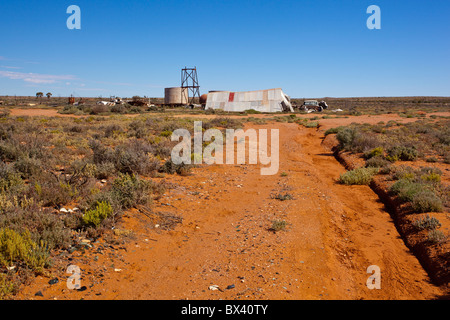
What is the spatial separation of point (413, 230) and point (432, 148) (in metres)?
9.60

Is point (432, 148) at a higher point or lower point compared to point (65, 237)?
higher

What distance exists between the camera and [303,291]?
397 centimetres

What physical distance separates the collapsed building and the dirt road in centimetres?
3000

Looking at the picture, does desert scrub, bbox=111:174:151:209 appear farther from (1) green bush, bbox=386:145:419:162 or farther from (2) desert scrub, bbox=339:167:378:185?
(1) green bush, bbox=386:145:419:162

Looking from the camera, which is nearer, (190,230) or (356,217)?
(190,230)

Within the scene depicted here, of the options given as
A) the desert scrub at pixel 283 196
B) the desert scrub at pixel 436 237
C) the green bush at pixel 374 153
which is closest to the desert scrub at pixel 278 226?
the desert scrub at pixel 283 196

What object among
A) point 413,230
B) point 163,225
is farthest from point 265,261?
point 413,230

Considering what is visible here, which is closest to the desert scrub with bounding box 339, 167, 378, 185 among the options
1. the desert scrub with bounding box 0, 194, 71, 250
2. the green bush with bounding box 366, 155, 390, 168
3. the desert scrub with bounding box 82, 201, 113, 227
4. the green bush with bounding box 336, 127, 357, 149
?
the green bush with bounding box 366, 155, 390, 168

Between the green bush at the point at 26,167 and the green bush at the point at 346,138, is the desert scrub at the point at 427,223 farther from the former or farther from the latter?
the green bush at the point at 26,167

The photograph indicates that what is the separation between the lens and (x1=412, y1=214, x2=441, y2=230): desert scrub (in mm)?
5754

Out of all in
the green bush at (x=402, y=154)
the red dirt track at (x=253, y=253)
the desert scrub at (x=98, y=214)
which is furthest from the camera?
the green bush at (x=402, y=154)

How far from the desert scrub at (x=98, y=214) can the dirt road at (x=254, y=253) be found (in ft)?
1.43

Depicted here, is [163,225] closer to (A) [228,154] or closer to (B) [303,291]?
(B) [303,291]

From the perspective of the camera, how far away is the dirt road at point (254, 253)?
3.94 m
